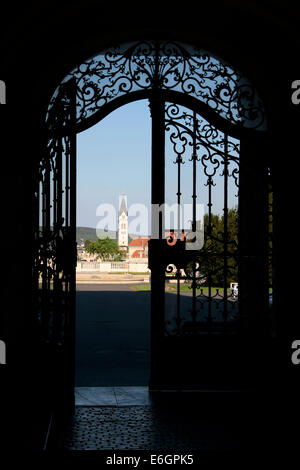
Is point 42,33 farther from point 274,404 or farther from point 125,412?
point 274,404

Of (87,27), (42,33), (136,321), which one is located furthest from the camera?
(136,321)

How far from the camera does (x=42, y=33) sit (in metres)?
4.27

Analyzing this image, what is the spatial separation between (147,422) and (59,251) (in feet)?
4.71

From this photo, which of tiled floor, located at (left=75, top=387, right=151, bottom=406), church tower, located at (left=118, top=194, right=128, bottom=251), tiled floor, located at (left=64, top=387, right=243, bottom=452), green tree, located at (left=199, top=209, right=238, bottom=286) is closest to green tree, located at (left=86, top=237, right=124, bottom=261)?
church tower, located at (left=118, top=194, right=128, bottom=251)

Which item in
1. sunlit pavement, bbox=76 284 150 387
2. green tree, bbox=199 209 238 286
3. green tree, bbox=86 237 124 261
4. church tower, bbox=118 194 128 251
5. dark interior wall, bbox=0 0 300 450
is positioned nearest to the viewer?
dark interior wall, bbox=0 0 300 450

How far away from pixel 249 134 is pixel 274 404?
87.6 inches

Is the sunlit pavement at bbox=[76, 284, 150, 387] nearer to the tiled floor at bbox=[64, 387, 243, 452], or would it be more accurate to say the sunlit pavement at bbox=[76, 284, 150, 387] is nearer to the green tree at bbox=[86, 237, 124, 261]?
the tiled floor at bbox=[64, 387, 243, 452]

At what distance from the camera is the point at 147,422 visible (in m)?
3.97

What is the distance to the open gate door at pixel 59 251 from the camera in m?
4.24

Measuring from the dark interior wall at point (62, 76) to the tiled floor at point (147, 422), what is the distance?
510 mm

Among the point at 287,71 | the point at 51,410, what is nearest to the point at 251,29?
the point at 287,71

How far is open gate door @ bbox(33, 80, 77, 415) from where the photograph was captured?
4242mm

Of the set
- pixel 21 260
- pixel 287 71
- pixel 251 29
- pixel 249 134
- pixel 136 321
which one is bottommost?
pixel 136 321

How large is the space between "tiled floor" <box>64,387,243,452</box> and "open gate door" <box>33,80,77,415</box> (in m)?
0.30
